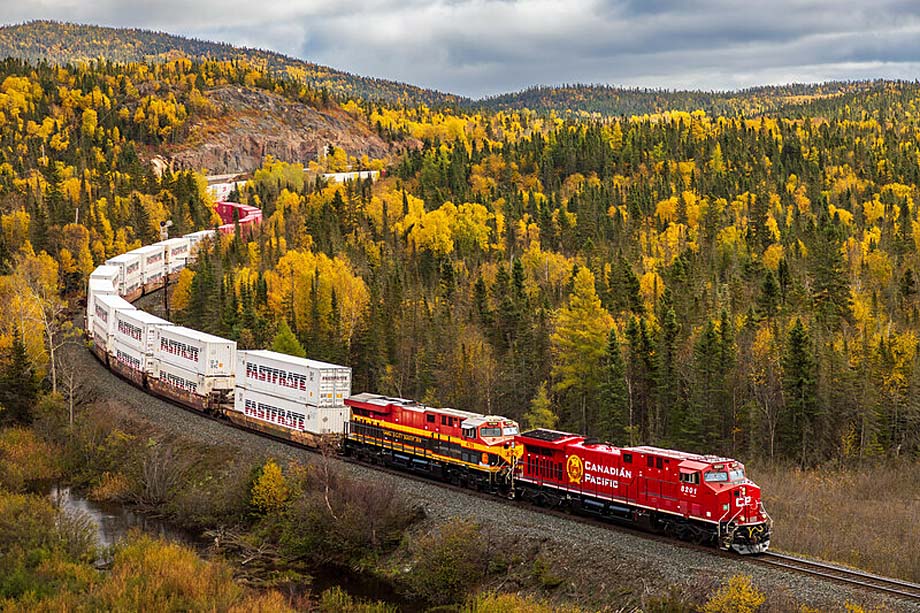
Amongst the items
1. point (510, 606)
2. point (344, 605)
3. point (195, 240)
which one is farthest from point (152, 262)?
point (510, 606)

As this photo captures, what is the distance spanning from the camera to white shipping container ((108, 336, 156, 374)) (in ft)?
229

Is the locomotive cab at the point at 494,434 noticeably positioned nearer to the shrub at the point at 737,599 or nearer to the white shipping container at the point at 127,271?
the shrub at the point at 737,599

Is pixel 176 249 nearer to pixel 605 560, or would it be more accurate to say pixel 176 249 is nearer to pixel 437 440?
pixel 437 440

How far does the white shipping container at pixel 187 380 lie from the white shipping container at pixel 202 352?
0.37m

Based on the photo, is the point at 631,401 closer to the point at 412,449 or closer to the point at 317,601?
the point at 412,449

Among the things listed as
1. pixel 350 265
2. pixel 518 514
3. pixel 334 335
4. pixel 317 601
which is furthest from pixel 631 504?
pixel 350 265

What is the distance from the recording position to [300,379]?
54844 mm

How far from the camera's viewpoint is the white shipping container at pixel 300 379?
53938 mm

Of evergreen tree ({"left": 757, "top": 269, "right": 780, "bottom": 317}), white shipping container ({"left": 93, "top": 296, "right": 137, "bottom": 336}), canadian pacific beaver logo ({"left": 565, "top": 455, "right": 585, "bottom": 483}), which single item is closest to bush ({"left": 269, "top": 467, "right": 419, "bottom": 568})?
canadian pacific beaver logo ({"left": 565, "top": 455, "right": 585, "bottom": 483})

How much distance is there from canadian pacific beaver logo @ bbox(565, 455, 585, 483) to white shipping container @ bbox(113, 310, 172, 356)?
3848 cm

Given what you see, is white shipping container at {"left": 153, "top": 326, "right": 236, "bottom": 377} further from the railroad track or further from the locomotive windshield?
the railroad track

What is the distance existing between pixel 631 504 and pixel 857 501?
16.9 metres

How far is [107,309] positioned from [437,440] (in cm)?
4193

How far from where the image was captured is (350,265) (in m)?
107
